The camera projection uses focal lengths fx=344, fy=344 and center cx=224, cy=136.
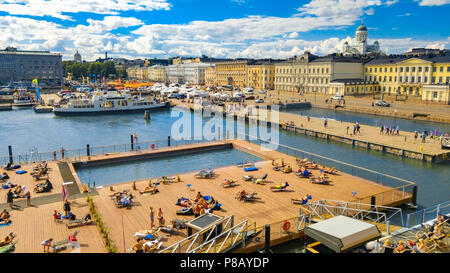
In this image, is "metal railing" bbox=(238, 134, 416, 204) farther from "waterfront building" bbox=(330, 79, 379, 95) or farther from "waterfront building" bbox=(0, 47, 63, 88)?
"waterfront building" bbox=(0, 47, 63, 88)

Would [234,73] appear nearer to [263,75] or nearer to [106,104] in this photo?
[263,75]

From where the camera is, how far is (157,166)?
29703mm

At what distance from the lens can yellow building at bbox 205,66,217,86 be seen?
444ft

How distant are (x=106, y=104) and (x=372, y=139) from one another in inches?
2066

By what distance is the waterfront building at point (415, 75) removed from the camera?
214ft

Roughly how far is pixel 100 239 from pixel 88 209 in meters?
3.83

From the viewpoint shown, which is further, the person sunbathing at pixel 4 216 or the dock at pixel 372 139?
the dock at pixel 372 139

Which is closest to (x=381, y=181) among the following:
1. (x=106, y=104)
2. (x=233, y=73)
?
(x=106, y=104)

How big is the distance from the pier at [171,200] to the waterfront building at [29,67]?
5703 inches

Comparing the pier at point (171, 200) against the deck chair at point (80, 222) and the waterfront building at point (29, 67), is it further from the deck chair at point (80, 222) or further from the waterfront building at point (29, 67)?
the waterfront building at point (29, 67)

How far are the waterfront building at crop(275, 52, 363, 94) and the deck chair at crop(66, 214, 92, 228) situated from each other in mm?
79414

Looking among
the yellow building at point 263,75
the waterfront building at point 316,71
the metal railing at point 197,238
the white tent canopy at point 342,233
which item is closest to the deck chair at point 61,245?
the metal railing at point 197,238

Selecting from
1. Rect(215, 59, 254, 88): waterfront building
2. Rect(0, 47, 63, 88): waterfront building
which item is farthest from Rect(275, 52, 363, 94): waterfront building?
Rect(0, 47, 63, 88): waterfront building
